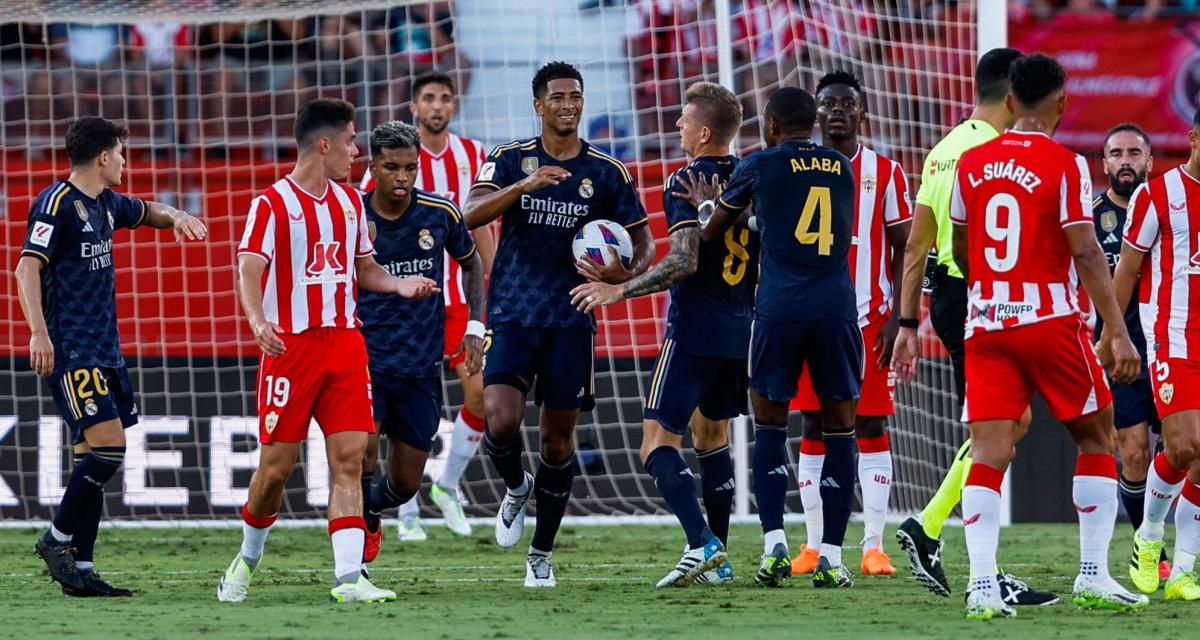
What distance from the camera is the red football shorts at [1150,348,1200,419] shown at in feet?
22.0

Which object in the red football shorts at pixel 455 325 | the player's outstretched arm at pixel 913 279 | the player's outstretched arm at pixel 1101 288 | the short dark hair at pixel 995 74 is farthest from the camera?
the red football shorts at pixel 455 325

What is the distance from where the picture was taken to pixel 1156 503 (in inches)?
294

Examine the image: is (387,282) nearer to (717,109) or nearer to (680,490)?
(680,490)

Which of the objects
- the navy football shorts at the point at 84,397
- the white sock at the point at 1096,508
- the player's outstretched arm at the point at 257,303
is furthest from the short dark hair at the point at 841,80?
the navy football shorts at the point at 84,397

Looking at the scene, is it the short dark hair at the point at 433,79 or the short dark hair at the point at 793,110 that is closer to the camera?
the short dark hair at the point at 793,110

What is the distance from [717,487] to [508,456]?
37.3 inches

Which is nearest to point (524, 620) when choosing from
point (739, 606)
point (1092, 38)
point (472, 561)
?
point (739, 606)

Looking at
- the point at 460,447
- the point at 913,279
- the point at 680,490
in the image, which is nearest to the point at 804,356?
the point at 680,490

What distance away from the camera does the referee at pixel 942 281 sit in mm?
6539

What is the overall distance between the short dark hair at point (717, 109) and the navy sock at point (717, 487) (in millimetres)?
1409

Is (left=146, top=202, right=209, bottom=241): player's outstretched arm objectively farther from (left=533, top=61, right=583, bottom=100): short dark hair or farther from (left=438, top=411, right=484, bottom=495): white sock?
(left=438, top=411, right=484, bottom=495): white sock

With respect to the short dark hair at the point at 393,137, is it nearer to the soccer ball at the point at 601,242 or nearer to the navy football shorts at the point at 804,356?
the soccer ball at the point at 601,242

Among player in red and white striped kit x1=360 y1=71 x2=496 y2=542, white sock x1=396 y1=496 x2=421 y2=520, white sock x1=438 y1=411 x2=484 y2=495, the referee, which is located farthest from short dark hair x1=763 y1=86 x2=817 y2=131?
white sock x1=396 y1=496 x2=421 y2=520

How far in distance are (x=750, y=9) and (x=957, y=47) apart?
173cm
